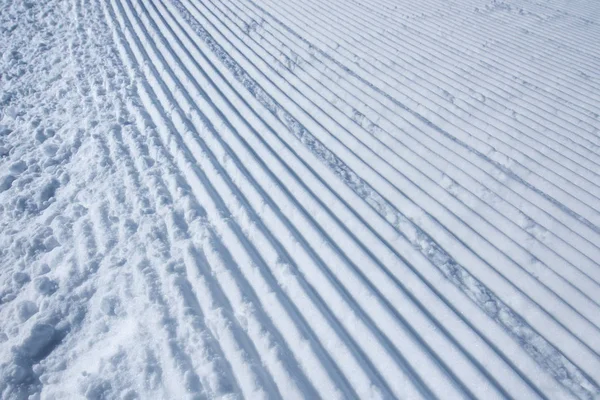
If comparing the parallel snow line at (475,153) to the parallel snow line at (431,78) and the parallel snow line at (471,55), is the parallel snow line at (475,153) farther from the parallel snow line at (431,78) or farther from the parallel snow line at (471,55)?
the parallel snow line at (471,55)

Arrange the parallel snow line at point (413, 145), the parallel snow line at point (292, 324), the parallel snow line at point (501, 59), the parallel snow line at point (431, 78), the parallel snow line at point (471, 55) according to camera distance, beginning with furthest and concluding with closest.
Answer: the parallel snow line at point (501, 59) < the parallel snow line at point (471, 55) < the parallel snow line at point (431, 78) < the parallel snow line at point (413, 145) < the parallel snow line at point (292, 324)

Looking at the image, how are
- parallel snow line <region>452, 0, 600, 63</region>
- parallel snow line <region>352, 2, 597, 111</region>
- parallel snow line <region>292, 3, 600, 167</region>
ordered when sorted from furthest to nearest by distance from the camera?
parallel snow line <region>452, 0, 600, 63</region> → parallel snow line <region>352, 2, 597, 111</region> → parallel snow line <region>292, 3, 600, 167</region>

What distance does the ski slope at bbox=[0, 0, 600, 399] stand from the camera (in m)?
1.51

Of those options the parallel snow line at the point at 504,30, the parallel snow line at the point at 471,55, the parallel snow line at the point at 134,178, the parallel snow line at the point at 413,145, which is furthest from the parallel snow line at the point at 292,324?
the parallel snow line at the point at 504,30

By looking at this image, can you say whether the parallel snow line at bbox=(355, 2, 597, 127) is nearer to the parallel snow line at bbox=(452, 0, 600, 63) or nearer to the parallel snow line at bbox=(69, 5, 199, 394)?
the parallel snow line at bbox=(452, 0, 600, 63)

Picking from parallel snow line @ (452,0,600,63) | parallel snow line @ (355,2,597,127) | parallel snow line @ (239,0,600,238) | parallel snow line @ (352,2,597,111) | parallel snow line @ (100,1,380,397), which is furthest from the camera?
parallel snow line @ (452,0,600,63)

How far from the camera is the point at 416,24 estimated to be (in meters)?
4.48

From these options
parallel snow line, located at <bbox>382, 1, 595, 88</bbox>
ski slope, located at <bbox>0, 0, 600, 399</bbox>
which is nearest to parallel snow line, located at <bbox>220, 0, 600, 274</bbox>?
ski slope, located at <bbox>0, 0, 600, 399</bbox>

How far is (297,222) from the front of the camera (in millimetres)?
2018

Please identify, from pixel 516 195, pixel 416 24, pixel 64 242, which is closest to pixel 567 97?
pixel 516 195

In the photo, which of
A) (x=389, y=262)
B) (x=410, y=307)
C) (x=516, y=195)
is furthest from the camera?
(x=516, y=195)

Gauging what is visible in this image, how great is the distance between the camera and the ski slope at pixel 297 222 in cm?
151

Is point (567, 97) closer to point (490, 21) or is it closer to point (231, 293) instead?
point (490, 21)

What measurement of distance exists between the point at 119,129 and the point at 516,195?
273cm
